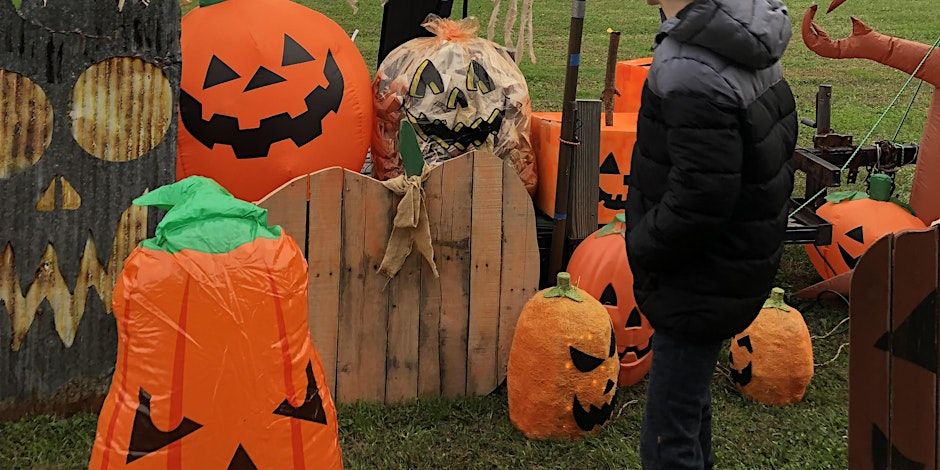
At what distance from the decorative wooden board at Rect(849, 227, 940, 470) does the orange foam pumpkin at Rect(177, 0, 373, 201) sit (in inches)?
92.6

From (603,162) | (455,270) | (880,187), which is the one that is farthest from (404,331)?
(880,187)

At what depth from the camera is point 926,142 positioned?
4.96m

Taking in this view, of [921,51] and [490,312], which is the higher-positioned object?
[921,51]

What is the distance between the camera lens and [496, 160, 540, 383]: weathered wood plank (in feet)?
12.6

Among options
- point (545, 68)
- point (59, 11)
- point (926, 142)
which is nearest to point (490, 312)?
point (59, 11)

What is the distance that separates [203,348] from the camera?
7.50 ft

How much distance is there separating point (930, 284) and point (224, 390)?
155 centimetres

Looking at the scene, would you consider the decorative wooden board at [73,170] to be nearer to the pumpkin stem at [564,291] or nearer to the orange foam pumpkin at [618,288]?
the pumpkin stem at [564,291]

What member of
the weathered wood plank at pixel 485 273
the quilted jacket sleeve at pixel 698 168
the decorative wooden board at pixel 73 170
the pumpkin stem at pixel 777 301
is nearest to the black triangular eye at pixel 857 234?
the pumpkin stem at pixel 777 301

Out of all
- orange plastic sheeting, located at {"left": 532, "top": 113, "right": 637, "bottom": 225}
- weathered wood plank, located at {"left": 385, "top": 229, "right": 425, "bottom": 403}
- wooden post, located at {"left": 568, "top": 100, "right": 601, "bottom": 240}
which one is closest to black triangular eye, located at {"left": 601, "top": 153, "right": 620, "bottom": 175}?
orange plastic sheeting, located at {"left": 532, "top": 113, "right": 637, "bottom": 225}

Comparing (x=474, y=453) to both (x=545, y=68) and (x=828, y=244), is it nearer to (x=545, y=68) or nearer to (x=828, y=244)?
(x=828, y=244)

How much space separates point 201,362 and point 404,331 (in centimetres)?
158

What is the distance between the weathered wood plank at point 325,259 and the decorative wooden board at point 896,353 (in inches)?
78.8

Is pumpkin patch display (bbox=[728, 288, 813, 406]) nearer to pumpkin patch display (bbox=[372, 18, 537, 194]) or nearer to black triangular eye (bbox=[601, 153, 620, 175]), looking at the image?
black triangular eye (bbox=[601, 153, 620, 175])
